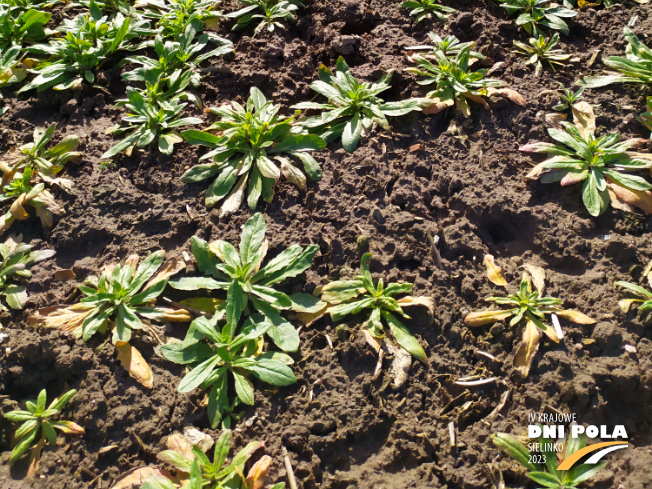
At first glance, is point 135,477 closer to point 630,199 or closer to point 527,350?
point 527,350

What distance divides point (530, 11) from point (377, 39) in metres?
1.07

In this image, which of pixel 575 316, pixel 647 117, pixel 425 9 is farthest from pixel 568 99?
A: pixel 575 316

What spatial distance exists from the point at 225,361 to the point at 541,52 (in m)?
2.82

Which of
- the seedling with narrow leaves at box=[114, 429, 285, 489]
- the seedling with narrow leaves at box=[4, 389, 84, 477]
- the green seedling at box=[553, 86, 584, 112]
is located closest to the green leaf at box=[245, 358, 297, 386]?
the seedling with narrow leaves at box=[114, 429, 285, 489]

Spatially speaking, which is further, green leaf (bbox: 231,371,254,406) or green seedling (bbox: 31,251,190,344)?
green seedling (bbox: 31,251,190,344)

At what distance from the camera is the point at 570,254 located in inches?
108

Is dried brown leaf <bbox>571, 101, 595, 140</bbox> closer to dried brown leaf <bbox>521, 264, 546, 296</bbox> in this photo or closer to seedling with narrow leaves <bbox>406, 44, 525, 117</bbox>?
seedling with narrow leaves <bbox>406, 44, 525, 117</bbox>

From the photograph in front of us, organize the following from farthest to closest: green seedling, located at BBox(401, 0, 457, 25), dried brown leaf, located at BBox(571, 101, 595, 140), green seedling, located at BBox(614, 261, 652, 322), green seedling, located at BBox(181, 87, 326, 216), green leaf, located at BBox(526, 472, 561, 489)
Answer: green seedling, located at BBox(401, 0, 457, 25), dried brown leaf, located at BBox(571, 101, 595, 140), green seedling, located at BBox(181, 87, 326, 216), green seedling, located at BBox(614, 261, 652, 322), green leaf, located at BBox(526, 472, 561, 489)

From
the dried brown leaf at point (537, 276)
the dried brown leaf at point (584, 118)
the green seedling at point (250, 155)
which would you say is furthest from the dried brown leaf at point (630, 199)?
the green seedling at point (250, 155)

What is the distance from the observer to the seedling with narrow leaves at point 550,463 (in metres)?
2.13

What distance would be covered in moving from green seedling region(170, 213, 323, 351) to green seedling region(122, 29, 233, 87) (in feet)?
4.52

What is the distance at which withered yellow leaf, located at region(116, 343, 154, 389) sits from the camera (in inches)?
98.6

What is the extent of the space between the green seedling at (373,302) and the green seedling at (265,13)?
2.01 meters

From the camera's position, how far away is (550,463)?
2180 millimetres
